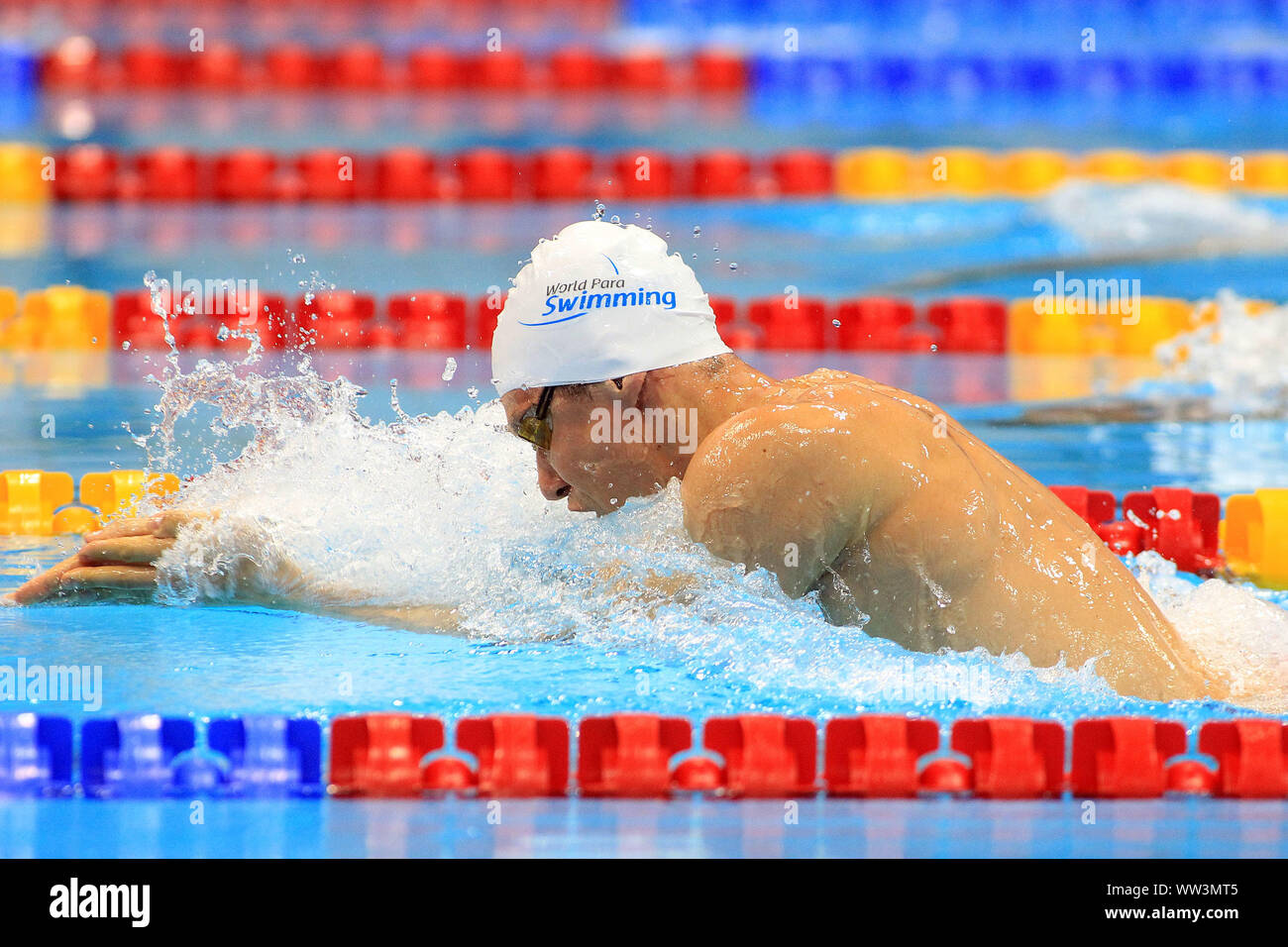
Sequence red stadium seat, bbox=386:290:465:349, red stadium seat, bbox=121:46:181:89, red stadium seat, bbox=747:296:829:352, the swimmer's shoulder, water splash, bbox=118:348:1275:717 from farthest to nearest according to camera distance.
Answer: red stadium seat, bbox=121:46:181:89 < red stadium seat, bbox=747:296:829:352 < red stadium seat, bbox=386:290:465:349 < water splash, bbox=118:348:1275:717 < the swimmer's shoulder

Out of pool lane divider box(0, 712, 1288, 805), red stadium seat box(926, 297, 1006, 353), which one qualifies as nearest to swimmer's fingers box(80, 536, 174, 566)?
pool lane divider box(0, 712, 1288, 805)

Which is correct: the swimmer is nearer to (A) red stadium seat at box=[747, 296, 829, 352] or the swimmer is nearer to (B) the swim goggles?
(B) the swim goggles

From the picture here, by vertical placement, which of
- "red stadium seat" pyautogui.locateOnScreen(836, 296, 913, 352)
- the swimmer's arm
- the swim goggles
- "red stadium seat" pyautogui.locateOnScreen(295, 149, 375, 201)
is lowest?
the swimmer's arm

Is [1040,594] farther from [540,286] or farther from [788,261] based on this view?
[788,261]

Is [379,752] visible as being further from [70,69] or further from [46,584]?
[70,69]

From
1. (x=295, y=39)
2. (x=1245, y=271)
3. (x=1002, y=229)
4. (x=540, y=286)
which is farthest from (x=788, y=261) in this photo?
(x=540, y=286)

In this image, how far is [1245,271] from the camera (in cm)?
671

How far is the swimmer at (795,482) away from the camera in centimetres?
227

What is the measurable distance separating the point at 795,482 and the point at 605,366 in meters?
0.42

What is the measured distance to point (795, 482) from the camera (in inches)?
88.1

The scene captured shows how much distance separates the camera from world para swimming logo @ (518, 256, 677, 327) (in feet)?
8.34

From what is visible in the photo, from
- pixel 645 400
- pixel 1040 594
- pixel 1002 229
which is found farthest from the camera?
pixel 1002 229

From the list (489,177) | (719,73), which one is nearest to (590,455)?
(489,177)

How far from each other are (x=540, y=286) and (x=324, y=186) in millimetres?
4688
